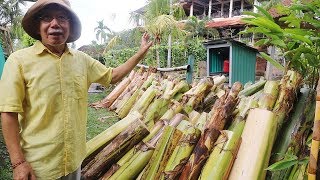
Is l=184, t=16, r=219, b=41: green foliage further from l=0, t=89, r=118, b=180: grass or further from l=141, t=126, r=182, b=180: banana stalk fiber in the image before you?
l=141, t=126, r=182, b=180: banana stalk fiber

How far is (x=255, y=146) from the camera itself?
2.29m

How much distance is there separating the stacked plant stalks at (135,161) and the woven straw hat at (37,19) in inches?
49.0

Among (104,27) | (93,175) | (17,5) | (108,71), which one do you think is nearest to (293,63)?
(108,71)

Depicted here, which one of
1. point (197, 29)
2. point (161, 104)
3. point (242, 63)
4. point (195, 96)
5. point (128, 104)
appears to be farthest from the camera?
point (197, 29)

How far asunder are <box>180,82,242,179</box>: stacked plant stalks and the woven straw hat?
1224mm

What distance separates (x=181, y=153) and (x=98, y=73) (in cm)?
90

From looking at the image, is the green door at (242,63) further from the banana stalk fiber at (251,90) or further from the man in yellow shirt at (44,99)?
the man in yellow shirt at (44,99)

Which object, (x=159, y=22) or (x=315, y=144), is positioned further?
(x=159, y=22)

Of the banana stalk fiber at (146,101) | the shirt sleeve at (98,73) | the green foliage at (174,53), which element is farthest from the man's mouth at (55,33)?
the green foliage at (174,53)

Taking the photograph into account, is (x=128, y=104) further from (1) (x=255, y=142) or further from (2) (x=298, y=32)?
(2) (x=298, y=32)

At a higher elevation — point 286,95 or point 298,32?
point 298,32

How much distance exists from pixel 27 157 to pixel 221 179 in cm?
129

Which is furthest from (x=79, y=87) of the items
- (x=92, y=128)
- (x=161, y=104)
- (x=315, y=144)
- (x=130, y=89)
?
(x=130, y=89)

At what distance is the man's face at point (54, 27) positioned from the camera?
6.37 feet
